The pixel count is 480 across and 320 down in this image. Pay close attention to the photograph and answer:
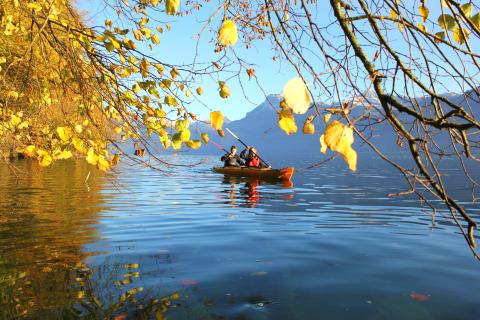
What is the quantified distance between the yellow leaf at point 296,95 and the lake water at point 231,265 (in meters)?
2.35

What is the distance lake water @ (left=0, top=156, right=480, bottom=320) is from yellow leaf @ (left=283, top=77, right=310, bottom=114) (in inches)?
92.5

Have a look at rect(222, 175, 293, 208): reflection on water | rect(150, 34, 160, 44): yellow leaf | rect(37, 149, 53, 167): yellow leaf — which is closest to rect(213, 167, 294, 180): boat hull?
rect(222, 175, 293, 208): reflection on water

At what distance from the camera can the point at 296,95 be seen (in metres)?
1.48

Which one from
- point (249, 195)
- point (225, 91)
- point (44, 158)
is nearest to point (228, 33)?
point (225, 91)

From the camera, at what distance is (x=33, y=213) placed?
12758 mm

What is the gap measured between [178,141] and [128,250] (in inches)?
191

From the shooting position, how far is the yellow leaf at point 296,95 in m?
1.47

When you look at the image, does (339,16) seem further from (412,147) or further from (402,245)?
(402,245)

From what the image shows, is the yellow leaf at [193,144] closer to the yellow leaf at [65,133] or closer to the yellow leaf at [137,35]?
the yellow leaf at [65,133]

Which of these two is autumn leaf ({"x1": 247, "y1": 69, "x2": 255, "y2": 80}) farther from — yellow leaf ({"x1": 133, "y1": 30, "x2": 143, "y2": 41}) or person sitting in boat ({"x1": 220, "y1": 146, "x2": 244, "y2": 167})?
person sitting in boat ({"x1": 220, "y1": 146, "x2": 244, "y2": 167})

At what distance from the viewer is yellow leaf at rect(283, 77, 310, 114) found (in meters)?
1.47

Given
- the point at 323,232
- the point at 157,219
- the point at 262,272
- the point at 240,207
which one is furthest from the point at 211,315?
the point at 240,207

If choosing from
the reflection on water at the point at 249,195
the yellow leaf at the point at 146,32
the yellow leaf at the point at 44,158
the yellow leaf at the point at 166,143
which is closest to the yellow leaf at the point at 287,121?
the yellow leaf at the point at 166,143

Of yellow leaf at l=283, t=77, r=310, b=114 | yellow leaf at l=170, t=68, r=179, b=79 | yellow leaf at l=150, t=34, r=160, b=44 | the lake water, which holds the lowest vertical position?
the lake water
